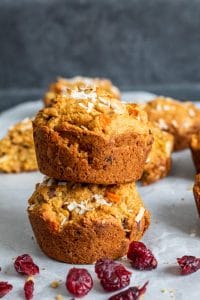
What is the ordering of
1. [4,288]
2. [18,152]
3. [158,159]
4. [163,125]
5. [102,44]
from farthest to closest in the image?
[102,44], [163,125], [18,152], [158,159], [4,288]

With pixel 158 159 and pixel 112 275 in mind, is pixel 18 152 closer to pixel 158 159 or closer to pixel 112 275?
pixel 158 159

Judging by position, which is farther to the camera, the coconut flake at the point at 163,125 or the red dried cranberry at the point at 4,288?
the coconut flake at the point at 163,125

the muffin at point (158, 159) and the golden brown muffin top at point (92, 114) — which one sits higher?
the golden brown muffin top at point (92, 114)

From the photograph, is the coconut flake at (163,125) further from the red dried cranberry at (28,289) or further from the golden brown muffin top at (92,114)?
the red dried cranberry at (28,289)

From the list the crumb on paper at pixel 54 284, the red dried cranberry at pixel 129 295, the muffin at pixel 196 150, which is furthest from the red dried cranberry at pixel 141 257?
the muffin at pixel 196 150

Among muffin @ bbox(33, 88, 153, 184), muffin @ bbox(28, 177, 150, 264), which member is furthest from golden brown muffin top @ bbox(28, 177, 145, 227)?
muffin @ bbox(33, 88, 153, 184)

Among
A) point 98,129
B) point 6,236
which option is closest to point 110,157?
point 98,129

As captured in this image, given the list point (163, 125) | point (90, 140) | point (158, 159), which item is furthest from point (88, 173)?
point (163, 125)
